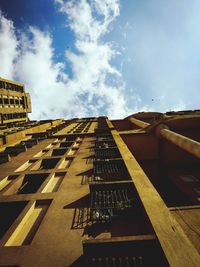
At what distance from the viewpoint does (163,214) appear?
7645mm

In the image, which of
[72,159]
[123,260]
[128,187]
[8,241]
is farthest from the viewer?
Result: [72,159]

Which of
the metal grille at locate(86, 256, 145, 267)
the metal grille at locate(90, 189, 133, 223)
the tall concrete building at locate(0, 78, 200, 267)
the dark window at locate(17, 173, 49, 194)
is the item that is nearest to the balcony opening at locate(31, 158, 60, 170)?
the tall concrete building at locate(0, 78, 200, 267)

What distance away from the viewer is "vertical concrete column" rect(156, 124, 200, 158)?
20797 mm

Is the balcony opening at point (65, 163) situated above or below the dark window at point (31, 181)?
above

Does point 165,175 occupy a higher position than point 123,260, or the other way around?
point 123,260

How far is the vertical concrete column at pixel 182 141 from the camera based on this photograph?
20797 millimetres

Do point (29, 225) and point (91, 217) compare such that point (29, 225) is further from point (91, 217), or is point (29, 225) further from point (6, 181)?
point (6, 181)

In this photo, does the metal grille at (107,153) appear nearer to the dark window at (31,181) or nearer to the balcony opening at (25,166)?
the dark window at (31,181)

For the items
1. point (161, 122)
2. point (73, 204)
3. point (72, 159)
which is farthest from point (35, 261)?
point (161, 122)

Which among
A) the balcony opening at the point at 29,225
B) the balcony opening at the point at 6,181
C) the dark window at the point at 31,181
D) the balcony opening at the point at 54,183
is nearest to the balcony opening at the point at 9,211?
the balcony opening at the point at 29,225

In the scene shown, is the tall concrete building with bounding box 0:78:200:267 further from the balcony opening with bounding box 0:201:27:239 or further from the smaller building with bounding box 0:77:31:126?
the smaller building with bounding box 0:77:31:126

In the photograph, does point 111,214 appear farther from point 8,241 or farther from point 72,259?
point 8,241

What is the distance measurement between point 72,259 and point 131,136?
24.3 m

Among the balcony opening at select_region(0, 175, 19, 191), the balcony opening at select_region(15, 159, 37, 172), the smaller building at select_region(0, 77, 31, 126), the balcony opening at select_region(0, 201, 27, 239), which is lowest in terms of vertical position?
the balcony opening at select_region(0, 201, 27, 239)
